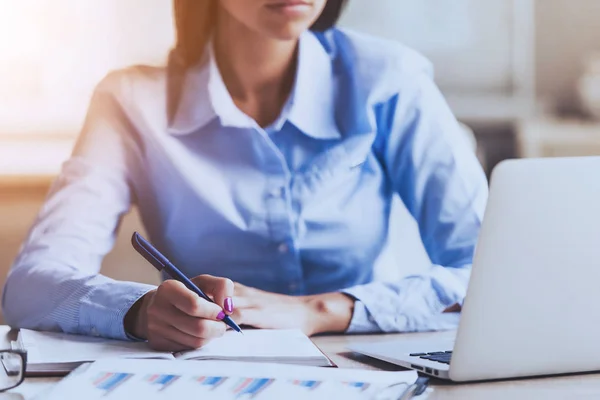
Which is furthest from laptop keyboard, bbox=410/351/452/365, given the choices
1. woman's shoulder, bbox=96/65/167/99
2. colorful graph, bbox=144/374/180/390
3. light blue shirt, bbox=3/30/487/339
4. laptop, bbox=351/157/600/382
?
woman's shoulder, bbox=96/65/167/99

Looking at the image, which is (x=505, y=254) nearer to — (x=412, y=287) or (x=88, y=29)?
(x=412, y=287)

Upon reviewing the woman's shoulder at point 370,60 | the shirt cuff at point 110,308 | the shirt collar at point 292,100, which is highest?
the woman's shoulder at point 370,60

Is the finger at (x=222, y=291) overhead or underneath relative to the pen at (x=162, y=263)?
underneath

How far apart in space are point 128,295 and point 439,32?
132 cm

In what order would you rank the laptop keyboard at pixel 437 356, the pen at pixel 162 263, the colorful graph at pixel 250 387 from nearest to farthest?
the colorful graph at pixel 250 387 < the laptop keyboard at pixel 437 356 < the pen at pixel 162 263

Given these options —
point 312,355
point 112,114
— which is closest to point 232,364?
point 312,355

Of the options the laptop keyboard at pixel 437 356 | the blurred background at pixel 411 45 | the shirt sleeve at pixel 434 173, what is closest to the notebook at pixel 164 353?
the laptop keyboard at pixel 437 356

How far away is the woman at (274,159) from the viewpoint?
168cm

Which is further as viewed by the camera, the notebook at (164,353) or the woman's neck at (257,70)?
the woman's neck at (257,70)

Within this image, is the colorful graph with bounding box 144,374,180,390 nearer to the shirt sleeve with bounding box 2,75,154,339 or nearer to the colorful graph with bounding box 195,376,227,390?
the colorful graph with bounding box 195,376,227,390

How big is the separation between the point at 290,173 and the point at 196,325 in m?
0.76

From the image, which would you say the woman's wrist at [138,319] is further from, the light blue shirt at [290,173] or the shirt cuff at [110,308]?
the light blue shirt at [290,173]

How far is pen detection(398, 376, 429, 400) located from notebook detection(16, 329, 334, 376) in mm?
141

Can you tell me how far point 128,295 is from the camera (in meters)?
1.15
